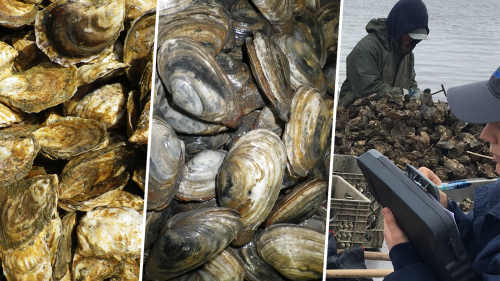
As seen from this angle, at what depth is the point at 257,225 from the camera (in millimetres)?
1008

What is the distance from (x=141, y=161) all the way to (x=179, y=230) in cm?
40

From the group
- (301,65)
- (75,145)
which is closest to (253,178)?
(301,65)

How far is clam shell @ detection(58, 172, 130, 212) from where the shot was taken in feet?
4.14

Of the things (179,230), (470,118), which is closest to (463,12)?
(470,118)

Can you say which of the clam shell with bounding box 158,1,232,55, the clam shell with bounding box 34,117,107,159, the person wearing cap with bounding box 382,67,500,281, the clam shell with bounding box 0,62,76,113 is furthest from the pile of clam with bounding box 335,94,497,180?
the clam shell with bounding box 0,62,76,113

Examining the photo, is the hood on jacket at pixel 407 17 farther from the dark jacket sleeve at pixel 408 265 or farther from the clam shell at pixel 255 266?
the clam shell at pixel 255 266

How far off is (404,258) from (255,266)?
38 centimetres

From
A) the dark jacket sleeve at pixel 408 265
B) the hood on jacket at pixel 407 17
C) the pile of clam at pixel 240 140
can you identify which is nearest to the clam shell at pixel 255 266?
the pile of clam at pixel 240 140

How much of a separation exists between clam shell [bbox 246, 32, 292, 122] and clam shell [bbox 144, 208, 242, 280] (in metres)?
0.29

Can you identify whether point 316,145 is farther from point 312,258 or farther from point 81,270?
point 81,270

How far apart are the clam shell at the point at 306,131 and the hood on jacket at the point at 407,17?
0.38m

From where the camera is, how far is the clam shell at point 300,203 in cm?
100

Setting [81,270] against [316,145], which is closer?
[316,145]

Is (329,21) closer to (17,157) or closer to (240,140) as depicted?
(240,140)
